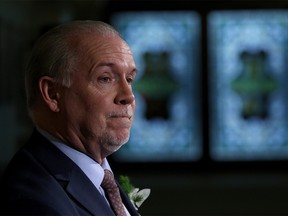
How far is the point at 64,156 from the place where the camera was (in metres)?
1.14

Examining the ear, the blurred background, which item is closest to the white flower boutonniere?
the ear

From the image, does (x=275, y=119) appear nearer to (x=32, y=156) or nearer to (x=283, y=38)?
(x=283, y=38)

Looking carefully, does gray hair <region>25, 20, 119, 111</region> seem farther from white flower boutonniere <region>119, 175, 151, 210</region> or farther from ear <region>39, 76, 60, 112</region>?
white flower boutonniere <region>119, 175, 151, 210</region>

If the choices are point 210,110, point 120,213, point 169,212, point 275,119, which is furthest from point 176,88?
point 120,213

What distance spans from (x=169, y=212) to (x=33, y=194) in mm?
3958

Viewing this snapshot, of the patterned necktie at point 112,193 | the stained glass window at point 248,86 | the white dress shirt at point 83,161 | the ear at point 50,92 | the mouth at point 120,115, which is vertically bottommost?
the stained glass window at point 248,86

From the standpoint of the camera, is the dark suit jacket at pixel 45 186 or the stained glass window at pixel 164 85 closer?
the dark suit jacket at pixel 45 186

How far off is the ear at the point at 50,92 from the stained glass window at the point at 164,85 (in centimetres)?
458

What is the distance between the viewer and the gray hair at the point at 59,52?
1.10m

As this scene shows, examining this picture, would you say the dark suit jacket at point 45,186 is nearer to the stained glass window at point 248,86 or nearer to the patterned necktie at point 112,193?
the patterned necktie at point 112,193

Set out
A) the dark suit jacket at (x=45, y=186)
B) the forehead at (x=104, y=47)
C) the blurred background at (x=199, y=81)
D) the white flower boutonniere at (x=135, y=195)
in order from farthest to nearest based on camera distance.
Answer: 1. the blurred background at (x=199, y=81)
2. the white flower boutonniere at (x=135, y=195)
3. the forehead at (x=104, y=47)
4. the dark suit jacket at (x=45, y=186)

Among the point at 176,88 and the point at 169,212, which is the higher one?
the point at 176,88

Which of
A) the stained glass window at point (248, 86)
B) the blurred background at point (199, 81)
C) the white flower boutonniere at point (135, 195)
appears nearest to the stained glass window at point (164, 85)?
the blurred background at point (199, 81)

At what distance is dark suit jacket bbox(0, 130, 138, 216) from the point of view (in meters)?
1.01
